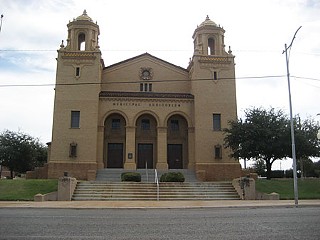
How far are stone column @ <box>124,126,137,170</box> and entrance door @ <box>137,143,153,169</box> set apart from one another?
1706 mm

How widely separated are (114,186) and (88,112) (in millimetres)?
12158

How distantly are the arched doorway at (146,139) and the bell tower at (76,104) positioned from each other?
4958 millimetres

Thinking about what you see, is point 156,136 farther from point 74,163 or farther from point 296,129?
point 296,129

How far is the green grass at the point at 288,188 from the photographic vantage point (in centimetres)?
2678

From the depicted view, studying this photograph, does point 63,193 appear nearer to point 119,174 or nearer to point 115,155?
point 119,174

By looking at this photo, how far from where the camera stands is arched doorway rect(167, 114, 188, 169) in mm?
41094

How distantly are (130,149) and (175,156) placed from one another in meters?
5.23

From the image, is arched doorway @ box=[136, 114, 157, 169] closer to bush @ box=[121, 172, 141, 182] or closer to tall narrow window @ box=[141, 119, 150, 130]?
tall narrow window @ box=[141, 119, 150, 130]

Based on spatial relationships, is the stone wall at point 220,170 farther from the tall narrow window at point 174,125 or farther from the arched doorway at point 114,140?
the arched doorway at point 114,140

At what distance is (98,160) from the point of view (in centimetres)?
3916

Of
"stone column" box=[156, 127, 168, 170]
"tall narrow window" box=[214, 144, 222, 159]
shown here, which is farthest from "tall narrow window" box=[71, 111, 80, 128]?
"tall narrow window" box=[214, 144, 222, 159]

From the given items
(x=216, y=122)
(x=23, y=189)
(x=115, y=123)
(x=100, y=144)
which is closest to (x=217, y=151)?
(x=216, y=122)

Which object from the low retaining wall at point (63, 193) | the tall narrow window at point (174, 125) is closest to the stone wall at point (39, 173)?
the low retaining wall at point (63, 193)

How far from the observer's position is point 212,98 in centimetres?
4047
